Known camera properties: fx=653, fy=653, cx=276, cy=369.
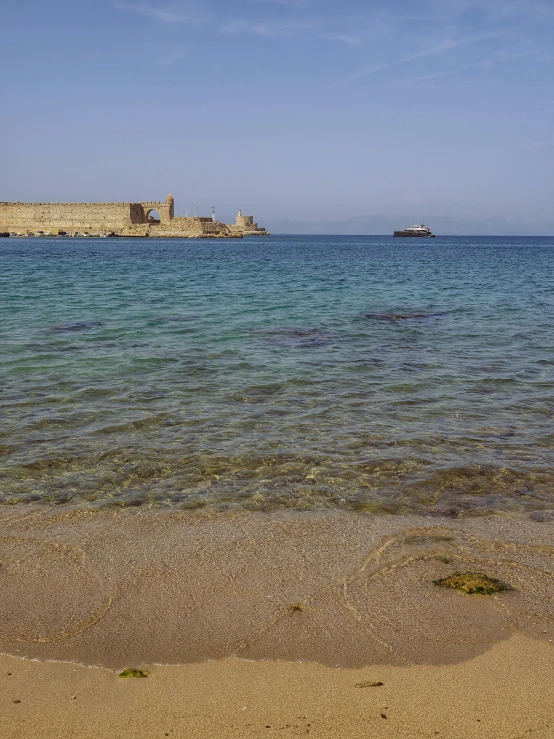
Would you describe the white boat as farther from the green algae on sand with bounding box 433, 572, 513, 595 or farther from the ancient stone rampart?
the green algae on sand with bounding box 433, 572, 513, 595

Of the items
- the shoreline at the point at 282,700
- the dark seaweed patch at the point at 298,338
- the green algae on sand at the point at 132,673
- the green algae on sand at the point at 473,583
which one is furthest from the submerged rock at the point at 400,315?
the green algae on sand at the point at 132,673

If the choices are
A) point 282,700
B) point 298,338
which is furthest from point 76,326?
point 282,700

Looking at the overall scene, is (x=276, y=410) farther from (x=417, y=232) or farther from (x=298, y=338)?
(x=417, y=232)

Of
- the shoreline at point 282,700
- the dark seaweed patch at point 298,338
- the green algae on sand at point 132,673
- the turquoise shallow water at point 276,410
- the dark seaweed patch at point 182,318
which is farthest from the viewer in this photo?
the dark seaweed patch at point 182,318

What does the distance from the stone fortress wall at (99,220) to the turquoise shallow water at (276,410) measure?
95.5 m

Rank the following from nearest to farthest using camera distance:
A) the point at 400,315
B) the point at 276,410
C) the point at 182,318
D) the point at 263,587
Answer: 1. the point at 263,587
2. the point at 276,410
3. the point at 182,318
4. the point at 400,315

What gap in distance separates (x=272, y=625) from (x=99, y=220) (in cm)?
11229

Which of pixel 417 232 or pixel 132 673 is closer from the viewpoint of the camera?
pixel 132 673

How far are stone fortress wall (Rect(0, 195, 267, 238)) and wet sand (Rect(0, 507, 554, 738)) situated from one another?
10758 centimetres

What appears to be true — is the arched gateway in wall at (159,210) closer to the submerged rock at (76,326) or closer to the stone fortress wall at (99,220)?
the stone fortress wall at (99,220)

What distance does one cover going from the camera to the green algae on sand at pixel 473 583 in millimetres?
3697

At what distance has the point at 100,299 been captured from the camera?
1930cm

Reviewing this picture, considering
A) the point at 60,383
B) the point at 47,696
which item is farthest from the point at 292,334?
the point at 47,696

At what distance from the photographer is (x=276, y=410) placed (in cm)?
757
